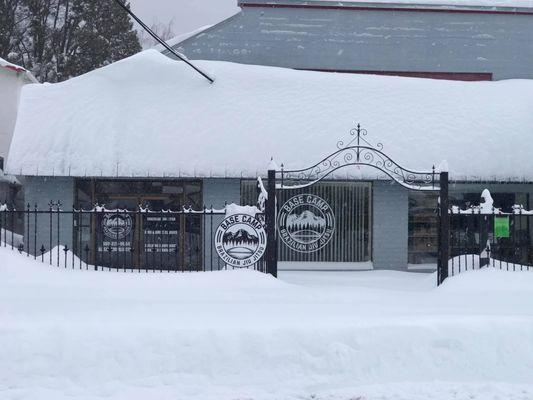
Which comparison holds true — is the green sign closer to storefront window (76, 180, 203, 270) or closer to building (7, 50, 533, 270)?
building (7, 50, 533, 270)

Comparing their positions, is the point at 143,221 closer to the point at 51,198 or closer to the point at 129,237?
the point at 129,237

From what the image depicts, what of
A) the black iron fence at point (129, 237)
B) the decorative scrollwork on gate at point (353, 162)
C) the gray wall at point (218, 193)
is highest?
the decorative scrollwork on gate at point (353, 162)

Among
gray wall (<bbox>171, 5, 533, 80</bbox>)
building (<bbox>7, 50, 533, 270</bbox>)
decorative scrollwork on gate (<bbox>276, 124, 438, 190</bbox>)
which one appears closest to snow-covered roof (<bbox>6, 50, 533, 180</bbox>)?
building (<bbox>7, 50, 533, 270</bbox>)

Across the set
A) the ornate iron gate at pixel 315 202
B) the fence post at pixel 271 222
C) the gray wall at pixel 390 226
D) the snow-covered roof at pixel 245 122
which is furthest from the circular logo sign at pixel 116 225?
the gray wall at pixel 390 226

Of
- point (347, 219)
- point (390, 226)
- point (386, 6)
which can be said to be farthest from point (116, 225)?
point (386, 6)

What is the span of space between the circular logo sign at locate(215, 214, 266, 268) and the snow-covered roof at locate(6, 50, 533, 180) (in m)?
3.39

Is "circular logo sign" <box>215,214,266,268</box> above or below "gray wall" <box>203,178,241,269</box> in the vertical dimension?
below

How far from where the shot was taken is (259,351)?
8180 millimetres

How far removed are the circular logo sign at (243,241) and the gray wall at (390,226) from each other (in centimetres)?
498

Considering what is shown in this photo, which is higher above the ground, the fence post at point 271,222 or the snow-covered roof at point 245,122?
the snow-covered roof at point 245,122

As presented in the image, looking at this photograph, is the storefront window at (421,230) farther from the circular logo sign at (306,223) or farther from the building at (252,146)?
the circular logo sign at (306,223)

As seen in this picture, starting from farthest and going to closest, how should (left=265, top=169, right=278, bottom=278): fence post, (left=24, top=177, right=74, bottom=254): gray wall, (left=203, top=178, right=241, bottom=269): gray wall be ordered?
1. (left=203, top=178, right=241, bottom=269): gray wall
2. (left=24, top=177, right=74, bottom=254): gray wall
3. (left=265, top=169, right=278, bottom=278): fence post

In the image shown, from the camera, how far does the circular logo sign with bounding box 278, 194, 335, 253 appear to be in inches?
650

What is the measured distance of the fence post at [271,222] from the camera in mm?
12414
